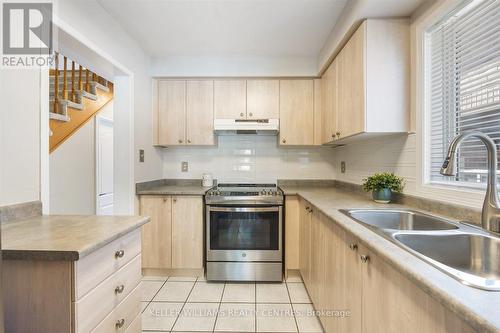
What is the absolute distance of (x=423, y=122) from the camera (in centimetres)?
155

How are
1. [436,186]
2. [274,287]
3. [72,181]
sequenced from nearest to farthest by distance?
1. [436,186]
2. [274,287]
3. [72,181]

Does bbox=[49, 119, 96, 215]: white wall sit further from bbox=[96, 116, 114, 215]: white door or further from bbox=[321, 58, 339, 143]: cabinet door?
bbox=[321, 58, 339, 143]: cabinet door

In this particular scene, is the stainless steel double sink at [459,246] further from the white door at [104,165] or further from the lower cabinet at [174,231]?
the white door at [104,165]

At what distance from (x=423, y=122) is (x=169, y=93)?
2.44 m

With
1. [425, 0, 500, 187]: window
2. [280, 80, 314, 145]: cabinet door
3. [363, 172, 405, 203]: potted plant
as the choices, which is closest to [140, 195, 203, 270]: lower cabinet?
[280, 80, 314, 145]: cabinet door

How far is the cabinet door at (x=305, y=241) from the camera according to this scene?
2088 millimetres

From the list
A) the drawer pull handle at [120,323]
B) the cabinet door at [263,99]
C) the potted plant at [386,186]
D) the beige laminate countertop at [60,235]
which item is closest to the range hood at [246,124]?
the cabinet door at [263,99]

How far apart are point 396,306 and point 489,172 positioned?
29.0 inches

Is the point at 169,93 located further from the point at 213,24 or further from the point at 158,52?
the point at 213,24

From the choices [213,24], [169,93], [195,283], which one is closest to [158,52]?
[169,93]

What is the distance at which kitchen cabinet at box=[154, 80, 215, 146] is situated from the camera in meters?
2.79

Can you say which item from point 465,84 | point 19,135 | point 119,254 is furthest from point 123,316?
point 465,84

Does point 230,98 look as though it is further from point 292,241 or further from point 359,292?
point 359,292

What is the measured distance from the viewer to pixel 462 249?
103 cm
